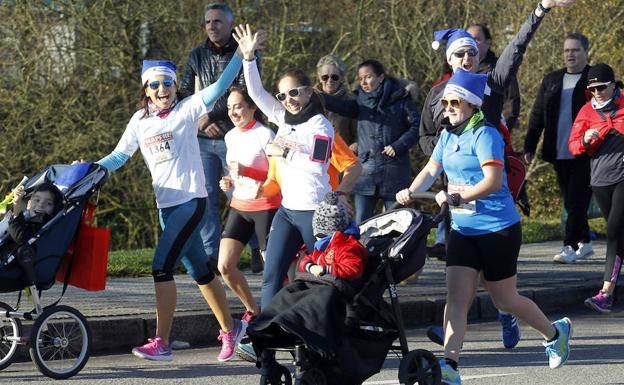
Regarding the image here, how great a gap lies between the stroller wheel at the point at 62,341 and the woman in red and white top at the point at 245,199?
53.3 inches

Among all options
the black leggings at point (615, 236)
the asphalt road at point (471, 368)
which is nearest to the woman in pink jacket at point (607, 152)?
the black leggings at point (615, 236)

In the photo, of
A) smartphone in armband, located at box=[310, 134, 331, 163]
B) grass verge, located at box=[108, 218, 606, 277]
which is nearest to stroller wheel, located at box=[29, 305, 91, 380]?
smartphone in armband, located at box=[310, 134, 331, 163]

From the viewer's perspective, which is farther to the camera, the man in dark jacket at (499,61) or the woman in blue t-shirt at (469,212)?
the man in dark jacket at (499,61)

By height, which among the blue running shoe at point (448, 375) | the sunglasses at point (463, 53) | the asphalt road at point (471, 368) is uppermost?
the sunglasses at point (463, 53)

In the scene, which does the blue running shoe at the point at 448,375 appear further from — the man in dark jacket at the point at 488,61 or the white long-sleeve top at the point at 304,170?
the man in dark jacket at the point at 488,61

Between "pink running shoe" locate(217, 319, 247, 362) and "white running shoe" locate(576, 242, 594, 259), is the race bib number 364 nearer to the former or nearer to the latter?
"pink running shoe" locate(217, 319, 247, 362)

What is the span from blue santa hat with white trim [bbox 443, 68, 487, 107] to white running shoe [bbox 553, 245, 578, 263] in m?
6.07

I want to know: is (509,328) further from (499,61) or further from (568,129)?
(568,129)

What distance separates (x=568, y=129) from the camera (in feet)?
43.8

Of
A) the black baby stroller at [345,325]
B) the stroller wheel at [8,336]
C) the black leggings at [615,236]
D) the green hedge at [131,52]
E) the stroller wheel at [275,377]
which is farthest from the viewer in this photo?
the green hedge at [131,52]

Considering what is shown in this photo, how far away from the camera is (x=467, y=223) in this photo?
25.5 feet

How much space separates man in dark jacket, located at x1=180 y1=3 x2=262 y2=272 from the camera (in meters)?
11.5

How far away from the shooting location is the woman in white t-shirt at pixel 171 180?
28.8 ft

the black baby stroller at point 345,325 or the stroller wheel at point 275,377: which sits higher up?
the black baby stroller at point 345,325
